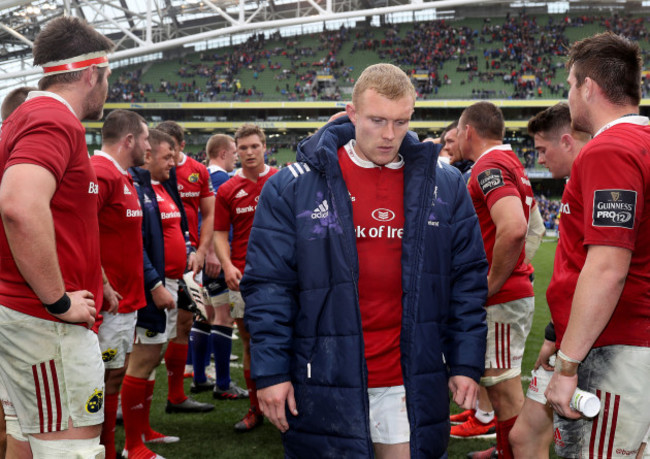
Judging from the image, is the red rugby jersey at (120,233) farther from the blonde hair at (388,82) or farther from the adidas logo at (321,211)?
Answer: the blonde hair at (388,82)

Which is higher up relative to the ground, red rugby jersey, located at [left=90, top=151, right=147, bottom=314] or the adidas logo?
the adidas logo

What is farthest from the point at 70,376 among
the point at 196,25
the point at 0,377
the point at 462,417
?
the point at 196,25

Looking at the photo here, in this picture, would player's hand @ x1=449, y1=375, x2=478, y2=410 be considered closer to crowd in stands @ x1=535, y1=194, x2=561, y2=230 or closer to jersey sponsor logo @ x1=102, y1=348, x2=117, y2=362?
jersey sponsor logo @ x1=102, y1=348, x2=117, y2=362

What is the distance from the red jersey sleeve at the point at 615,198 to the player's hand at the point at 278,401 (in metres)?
1.25

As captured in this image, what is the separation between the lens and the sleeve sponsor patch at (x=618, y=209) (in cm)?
206

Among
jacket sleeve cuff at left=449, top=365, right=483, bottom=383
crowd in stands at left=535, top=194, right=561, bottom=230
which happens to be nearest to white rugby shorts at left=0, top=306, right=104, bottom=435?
jacket sleeve cuff at left=449, top=365, right=483, bottom=383

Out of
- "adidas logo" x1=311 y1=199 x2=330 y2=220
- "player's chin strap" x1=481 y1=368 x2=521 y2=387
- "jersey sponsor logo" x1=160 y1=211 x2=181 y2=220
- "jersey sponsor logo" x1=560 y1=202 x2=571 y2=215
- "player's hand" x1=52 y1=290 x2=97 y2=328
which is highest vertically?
"adidas logo" x1=311 y1=199 x2=330 y2=220

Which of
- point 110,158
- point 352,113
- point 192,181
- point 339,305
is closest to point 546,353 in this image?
point 339,305

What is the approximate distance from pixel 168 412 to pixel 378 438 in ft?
10.7

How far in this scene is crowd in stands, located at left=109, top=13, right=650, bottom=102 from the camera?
146 feet

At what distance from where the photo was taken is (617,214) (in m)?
2.07

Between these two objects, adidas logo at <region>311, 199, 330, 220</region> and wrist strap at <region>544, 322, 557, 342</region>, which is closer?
adidas logo at <region>311, 199, 330, 220</region>

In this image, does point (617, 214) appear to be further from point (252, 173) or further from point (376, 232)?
point (252, 173)

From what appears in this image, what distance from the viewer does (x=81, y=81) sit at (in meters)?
2.51
